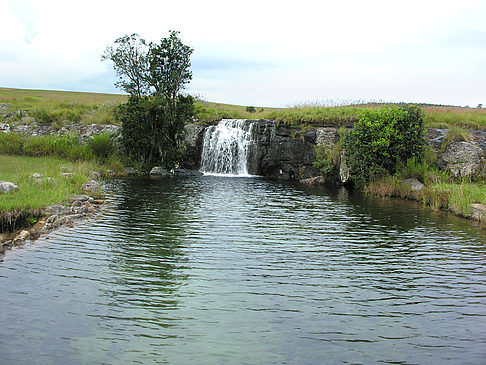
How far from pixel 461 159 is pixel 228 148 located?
55.0 ft

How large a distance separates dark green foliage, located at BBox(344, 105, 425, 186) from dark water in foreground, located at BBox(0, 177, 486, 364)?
28.1 ft

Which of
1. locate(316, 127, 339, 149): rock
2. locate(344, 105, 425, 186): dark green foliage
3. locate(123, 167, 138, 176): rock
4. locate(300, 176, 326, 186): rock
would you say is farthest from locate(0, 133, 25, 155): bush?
locate(344, 105, 425, 186): dark green foliage

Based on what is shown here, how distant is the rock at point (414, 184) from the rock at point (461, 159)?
2.65 metres

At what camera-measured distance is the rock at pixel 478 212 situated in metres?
14.6

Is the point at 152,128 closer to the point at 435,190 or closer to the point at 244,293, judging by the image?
the point at 435,190

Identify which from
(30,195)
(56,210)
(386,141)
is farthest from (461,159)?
(30,195)

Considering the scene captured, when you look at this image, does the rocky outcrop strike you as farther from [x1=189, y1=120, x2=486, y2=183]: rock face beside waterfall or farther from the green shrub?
[x1=189, y1=120, x2=486, y2=183]: rock face beside waterfall

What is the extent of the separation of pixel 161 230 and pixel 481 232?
36.6 ft

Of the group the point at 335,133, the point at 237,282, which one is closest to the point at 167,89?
the point at 335,133

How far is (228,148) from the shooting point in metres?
31.0

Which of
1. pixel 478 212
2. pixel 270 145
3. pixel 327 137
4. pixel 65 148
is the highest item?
pixel 327 137

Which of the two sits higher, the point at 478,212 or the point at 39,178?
the point at 39,178

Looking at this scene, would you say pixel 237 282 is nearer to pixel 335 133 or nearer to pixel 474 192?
pixel 474 192

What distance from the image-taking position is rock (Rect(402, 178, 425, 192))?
64.9 feet
